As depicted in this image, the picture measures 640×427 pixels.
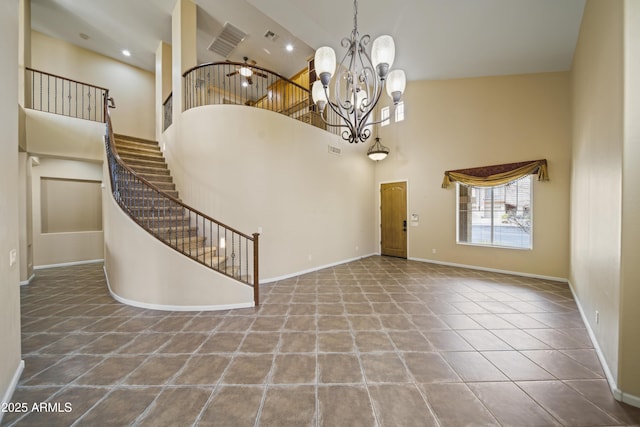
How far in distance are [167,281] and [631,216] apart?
16.1 ft

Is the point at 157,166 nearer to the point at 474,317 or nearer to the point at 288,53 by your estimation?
the point at 288,53

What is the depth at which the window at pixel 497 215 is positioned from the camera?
4.84 m

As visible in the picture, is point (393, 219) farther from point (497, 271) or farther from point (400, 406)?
point (400, 406)

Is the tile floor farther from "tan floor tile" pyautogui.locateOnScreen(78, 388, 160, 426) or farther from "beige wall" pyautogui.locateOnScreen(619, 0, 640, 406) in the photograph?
"beige wall" pyautogui.locateOnScreen(619, 0, 640, 406)

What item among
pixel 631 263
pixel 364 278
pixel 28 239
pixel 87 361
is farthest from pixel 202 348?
pixel 28 239

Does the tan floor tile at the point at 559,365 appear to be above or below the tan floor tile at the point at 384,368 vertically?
above

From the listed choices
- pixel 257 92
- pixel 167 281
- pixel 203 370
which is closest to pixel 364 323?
pixel 203 370

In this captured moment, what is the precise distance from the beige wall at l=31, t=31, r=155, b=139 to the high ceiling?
28cm

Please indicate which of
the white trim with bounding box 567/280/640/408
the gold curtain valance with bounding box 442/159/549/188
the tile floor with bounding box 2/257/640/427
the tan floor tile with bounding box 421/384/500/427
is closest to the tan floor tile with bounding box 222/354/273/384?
the tile floor with bounding box 2/257/640/427

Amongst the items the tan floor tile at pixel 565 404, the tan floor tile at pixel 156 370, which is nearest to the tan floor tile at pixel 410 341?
the tan floor tile at pixel 565 404

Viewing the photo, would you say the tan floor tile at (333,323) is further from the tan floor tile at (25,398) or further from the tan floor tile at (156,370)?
the tan floor tile at (25,398)

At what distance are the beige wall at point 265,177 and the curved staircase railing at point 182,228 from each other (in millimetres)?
322

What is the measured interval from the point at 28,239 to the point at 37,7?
525 cm

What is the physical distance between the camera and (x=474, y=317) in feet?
9.92
